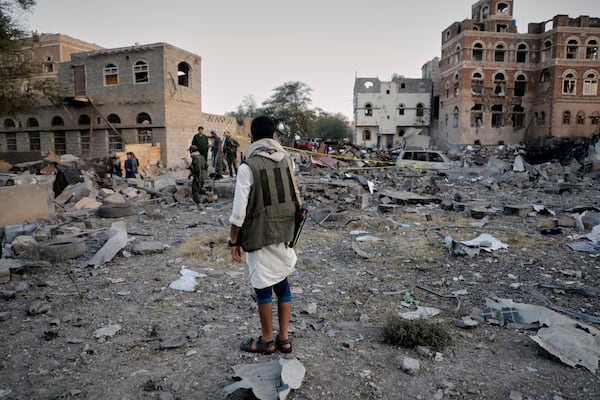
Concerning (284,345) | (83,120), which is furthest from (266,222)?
(83,120)

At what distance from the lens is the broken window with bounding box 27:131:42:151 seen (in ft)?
81.0

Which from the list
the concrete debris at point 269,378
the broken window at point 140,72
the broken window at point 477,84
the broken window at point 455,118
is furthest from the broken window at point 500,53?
the concrete debris at point 269,378

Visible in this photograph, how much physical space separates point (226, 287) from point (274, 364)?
6.58 ft

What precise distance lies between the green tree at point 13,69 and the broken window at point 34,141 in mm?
5259

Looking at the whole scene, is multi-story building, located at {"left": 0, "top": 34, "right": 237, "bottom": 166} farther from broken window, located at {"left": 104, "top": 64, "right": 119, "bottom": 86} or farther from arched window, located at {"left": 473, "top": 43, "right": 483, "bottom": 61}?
arched window, located at {"left": 473, "top": 43, "right": 483, "bottom": 61}

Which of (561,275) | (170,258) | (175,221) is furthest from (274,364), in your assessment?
(175,221)

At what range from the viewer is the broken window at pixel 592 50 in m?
33.7

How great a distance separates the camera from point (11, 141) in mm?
25734

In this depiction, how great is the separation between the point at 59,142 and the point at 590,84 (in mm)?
41340

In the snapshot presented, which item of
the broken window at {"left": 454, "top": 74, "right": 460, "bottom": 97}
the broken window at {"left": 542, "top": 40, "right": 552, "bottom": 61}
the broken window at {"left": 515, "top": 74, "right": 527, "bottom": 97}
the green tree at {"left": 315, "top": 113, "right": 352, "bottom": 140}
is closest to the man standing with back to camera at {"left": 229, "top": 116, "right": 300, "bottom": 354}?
the broken window at {"left": 454, "top": 74, "right": 460, "bottom": 97}

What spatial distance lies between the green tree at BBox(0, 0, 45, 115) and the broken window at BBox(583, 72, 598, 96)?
130 ft

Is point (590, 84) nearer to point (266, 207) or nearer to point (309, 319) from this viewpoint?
point (309, 319)

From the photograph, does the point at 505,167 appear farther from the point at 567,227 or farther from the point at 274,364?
the point at 274,364

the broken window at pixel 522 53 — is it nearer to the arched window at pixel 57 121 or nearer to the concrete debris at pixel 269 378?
the arched window at pixel 57 121
